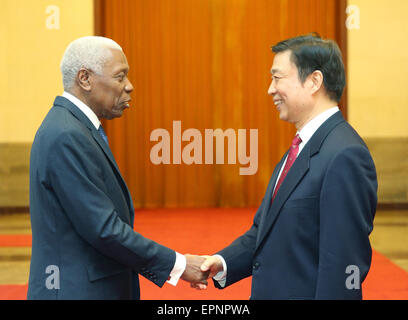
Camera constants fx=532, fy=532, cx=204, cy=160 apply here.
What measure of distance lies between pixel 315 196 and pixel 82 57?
0.94 meters

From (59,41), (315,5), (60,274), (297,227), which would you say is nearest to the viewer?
(297,227)

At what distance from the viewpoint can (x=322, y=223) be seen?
1522mm

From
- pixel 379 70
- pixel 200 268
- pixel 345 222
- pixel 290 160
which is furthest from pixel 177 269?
pixel 379 70

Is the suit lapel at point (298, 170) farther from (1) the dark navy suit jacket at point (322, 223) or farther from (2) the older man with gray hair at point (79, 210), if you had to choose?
(2) the older man with gray hair at point (79, 210)

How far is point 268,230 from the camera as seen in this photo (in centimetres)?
167

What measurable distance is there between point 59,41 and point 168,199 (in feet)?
9.67

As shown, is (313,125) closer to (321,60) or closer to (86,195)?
(321,60)

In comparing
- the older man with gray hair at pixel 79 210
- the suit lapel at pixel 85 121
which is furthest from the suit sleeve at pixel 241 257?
the suit lapel at pixel 85 121

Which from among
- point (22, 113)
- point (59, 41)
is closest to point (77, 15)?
point (59, 41)

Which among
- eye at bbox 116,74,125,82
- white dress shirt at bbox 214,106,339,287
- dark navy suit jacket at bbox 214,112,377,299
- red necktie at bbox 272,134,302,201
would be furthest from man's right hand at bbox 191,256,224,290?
eye at bbox 116,74,125,82

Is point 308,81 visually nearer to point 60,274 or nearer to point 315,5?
point 60,274

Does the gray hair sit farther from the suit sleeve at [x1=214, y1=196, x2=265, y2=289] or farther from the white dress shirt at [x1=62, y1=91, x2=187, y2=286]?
the suit sleeve at [x1=214, y1=196, x2=265, y2=289]

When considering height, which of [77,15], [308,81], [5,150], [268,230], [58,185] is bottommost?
[5,150]

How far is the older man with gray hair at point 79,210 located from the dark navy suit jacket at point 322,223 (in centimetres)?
44
